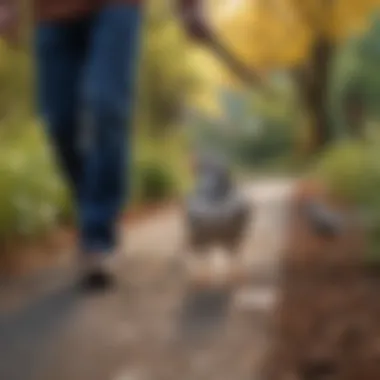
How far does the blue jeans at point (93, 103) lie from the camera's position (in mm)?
1007

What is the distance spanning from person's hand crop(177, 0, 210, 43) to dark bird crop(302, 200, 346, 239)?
0.21 metres

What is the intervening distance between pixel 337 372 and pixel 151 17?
41cm

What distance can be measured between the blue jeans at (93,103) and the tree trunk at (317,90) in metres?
0.18

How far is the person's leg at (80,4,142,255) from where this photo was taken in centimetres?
100

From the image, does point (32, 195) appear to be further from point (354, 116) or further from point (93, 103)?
point (354, 116)

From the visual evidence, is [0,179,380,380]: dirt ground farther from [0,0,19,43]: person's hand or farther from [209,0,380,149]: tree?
[0,0,19,43]: person's hand

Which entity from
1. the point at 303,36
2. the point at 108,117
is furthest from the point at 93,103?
Answer: the point at 303,36

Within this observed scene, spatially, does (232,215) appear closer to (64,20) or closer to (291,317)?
(291,317)

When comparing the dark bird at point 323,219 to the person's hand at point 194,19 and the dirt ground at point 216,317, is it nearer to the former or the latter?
the dirt ground at point 216,317

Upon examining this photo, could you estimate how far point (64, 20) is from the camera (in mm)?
1020

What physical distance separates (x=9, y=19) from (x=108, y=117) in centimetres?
15

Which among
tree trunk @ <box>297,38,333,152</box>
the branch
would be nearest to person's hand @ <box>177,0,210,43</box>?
the branch

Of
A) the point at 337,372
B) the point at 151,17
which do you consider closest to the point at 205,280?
the point at 337,372

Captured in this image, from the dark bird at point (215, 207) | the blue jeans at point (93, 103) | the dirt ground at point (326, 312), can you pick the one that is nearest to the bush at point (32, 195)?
the blue jeans at point (93, 103)
